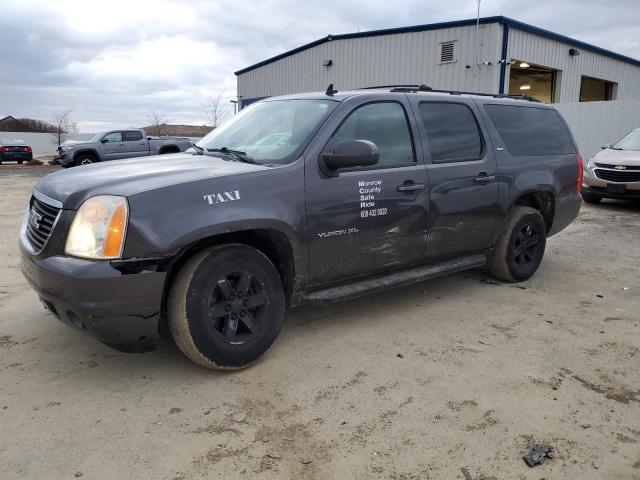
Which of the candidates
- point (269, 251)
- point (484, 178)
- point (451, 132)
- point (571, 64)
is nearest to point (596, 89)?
point (571, 64)

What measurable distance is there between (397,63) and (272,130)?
17467 millimetres

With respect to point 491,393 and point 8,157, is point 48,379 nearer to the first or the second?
point 491,393

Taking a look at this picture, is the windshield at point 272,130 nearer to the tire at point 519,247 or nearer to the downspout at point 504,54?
the tire at point 519,247

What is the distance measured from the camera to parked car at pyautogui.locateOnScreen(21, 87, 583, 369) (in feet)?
9.42

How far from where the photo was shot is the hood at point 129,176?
297 centimetres

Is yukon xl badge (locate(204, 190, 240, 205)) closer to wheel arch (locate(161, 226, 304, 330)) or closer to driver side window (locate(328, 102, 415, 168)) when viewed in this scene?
wheel arch (locate(161, 226, 304, 330))

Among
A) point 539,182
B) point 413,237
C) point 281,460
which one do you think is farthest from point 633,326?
point 281,460

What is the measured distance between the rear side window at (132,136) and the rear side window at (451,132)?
18371mm

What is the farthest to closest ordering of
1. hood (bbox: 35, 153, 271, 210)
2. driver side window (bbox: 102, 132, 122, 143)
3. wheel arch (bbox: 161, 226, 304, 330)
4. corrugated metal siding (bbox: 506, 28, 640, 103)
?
driver side window (bbox: 102, 132, 122, 143) → corrugated metal siding (bbox: 506, 28, 640, 103) → wheel arch (bbox: 161, 226, 304, 330) → hood (bbox: 35, 153, 271, 210)

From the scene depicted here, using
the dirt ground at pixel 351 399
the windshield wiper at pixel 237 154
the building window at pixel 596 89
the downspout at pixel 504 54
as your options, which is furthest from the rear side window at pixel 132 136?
the building window at pixel 596 89

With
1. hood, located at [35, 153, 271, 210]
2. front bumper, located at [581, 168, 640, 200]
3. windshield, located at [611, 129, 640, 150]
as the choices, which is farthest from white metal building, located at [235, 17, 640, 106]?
hood, located at [35, 153, 271, 210]

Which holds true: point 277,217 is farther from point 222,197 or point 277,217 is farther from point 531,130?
point 531,130

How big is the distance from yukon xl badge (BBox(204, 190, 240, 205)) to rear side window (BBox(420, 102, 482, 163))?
1.81m

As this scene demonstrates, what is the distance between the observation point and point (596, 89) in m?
28.0
